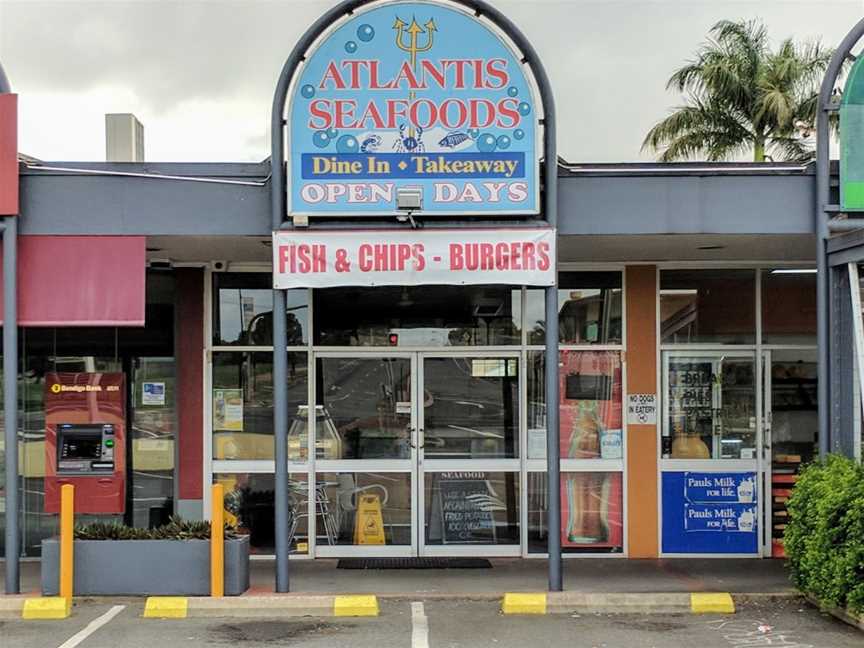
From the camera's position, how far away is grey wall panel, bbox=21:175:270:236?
329 inches

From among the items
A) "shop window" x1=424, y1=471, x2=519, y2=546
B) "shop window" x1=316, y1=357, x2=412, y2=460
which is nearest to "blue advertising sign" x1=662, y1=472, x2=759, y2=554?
"shop window" x1=424, y1=471, x2=519, y2=546

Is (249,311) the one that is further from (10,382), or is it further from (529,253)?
(529,253)

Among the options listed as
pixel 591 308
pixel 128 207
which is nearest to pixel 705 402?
pixel 591 308

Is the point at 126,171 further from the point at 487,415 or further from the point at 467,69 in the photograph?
the point at 487,415

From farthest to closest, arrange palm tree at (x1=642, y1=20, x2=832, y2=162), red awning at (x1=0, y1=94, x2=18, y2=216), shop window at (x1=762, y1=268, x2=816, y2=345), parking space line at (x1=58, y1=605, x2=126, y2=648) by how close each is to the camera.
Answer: palm tree at (x1=642, y1=20, x2=832, y2=162) → shop window at (x1=762, y1=268, x2=816, y2=345) → red awning at (x1=0, y1=94, x2=18, y2=216) → parking space line at (x1=58, y1=605, x2=126, y2=648)

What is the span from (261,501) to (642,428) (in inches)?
155

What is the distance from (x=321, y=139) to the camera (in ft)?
27.1

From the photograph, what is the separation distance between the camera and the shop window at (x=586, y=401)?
409 inches

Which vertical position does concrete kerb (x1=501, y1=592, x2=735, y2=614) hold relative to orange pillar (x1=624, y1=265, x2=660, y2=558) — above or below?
below

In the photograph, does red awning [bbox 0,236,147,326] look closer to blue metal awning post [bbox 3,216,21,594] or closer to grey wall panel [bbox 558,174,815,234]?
blue metal awning post [bbox 3,216,21,594]

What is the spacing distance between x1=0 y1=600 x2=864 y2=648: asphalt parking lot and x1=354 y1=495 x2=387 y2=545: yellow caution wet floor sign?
6.51 feet

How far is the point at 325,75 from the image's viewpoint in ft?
27.0

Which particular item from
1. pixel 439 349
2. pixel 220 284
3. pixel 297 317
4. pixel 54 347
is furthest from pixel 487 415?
pixel 54 347

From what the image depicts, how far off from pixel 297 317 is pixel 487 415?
2175mm
